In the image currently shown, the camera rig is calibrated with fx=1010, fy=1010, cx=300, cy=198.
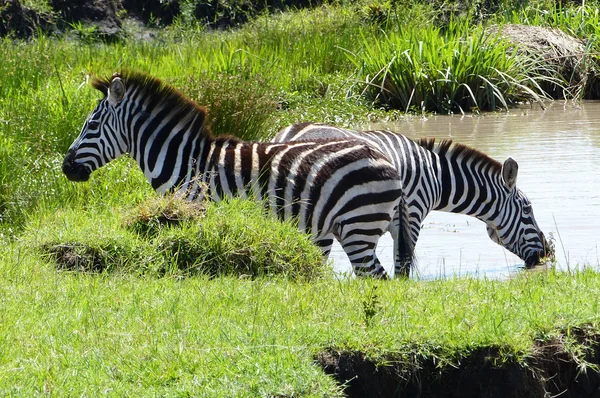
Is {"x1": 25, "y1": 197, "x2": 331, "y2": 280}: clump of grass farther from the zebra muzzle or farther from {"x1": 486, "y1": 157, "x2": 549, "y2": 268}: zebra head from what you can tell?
{"x1": 486, "y1": 157, "x2": 549, "y2": 268}: zebra head

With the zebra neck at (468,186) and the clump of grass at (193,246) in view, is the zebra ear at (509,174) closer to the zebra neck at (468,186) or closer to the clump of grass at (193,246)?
the zebra neck at (468,186)

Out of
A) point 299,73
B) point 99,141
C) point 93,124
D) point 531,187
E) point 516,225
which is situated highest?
point 93,124

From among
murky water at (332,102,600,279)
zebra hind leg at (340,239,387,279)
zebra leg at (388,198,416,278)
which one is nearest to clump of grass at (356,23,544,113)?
murky water at (332,102,600,279)

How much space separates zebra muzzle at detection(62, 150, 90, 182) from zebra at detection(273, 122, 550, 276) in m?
1.72

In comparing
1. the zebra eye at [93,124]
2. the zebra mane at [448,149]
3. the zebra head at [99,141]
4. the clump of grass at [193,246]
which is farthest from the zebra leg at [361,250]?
the zebra eye at [93,124]

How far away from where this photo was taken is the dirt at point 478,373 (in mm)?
5152

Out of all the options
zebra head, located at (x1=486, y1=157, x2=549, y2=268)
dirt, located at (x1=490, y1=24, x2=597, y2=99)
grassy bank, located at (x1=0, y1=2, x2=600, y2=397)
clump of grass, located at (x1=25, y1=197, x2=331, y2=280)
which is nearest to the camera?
grassy bank, located at (x1=0, y1=2, x2=600, y2=397)

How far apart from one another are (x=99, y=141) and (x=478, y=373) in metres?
4.34

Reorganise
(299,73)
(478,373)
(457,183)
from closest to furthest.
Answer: (478,373)
(457,183)
(299,73)

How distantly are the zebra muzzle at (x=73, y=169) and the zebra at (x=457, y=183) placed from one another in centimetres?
172

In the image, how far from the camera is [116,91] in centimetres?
831

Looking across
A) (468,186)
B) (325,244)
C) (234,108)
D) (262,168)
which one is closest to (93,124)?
(262,168)

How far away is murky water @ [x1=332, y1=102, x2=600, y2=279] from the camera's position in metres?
8.84

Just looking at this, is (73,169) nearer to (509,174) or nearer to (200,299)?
(200,299)
